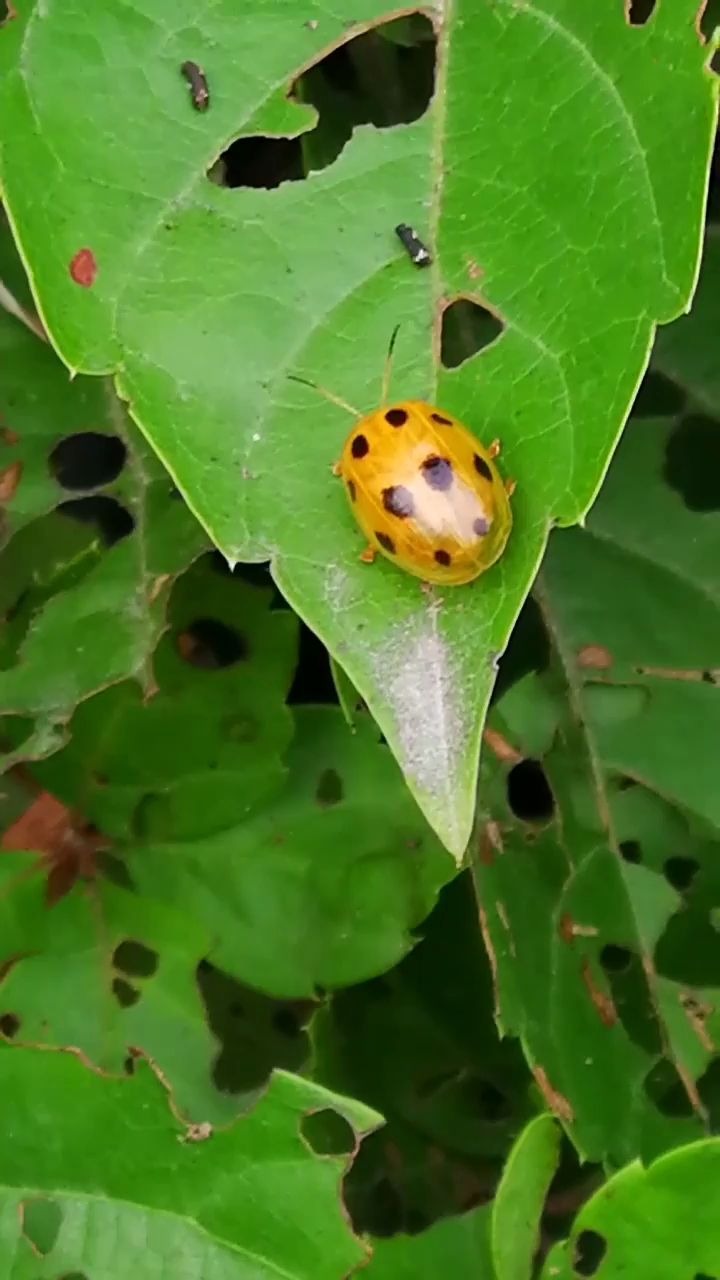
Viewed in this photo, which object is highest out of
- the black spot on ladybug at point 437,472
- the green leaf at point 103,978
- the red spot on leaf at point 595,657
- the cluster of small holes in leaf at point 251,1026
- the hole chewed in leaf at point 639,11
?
the hole chewed in leaf at point 639,11

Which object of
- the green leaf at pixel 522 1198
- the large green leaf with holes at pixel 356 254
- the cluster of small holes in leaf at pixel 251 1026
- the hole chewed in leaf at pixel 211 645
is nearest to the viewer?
the large green leaf with holes at pixel 356 254

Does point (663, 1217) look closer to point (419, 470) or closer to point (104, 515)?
point (419, 470)

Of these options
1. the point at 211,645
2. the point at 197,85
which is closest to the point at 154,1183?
the point at 211,645

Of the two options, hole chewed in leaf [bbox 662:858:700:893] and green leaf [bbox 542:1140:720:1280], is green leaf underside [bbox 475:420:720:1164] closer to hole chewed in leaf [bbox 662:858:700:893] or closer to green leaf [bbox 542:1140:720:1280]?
hole chewed in leaf [bbox 662:858:700:893]

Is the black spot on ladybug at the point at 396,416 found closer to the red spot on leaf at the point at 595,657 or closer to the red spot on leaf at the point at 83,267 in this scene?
the red spot on leaf at the point at 83,267

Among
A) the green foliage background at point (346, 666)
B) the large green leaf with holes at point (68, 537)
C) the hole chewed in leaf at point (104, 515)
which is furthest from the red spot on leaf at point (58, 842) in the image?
the hole chewed in leaf at point (104, 515)

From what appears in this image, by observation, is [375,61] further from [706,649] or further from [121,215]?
[706,649]

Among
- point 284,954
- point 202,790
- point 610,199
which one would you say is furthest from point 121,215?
point 284,954
